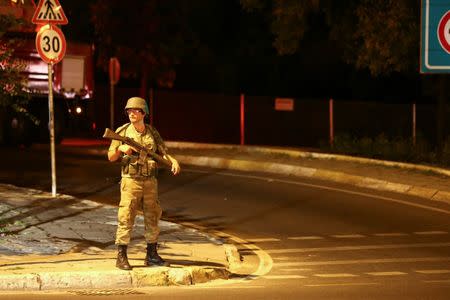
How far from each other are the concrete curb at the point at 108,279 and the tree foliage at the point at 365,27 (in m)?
14.4

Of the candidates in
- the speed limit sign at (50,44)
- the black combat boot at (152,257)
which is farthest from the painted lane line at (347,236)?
the speed limit sign at (50,44)

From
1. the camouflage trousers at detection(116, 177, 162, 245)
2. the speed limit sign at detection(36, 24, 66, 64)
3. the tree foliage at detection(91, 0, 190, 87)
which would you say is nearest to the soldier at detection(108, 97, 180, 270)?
the camouflage trousers at detection(116, 177, 162, 245)

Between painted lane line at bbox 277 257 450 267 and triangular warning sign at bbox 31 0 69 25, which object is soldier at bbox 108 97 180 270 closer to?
painted lane line at bbox 277 257 450 267

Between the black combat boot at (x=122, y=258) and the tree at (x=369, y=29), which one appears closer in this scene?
the black combat boot at (x=122, y=258)

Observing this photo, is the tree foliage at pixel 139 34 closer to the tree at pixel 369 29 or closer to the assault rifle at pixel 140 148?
the tree at pixel 369 29

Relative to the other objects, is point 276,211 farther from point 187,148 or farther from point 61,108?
point 61,108

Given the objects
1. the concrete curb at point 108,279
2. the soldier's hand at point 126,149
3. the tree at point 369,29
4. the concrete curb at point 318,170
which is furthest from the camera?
the tree at point 369,29

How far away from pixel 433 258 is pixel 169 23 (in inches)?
996

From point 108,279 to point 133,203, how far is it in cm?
89

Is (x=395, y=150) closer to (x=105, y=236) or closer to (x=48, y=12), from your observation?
(x=48, y=12)

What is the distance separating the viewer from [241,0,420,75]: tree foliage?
2473 cm

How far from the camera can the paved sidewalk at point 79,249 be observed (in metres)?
10.9

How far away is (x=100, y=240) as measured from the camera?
1362cm

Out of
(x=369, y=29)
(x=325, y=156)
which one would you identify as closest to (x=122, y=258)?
(x=325, y=156)
